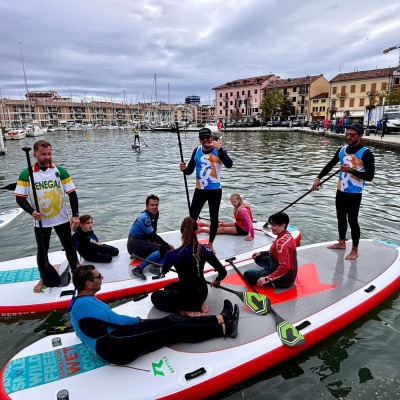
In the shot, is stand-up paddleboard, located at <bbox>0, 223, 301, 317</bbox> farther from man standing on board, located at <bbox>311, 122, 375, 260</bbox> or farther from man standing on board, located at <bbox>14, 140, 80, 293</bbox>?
man standing on board, located at <bbox>311, 122, 375, 260</bbox>

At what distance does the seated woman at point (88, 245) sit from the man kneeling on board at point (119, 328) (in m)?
2.68

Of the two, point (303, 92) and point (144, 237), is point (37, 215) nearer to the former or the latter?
point (144, 237)

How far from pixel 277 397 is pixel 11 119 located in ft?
437

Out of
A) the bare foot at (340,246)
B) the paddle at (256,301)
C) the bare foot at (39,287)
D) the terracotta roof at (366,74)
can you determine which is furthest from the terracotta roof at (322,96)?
the bare foot at (39,287)

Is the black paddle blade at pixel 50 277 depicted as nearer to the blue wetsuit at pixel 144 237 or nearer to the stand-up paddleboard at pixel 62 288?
the stand-up paddleboard at pixel 62 288

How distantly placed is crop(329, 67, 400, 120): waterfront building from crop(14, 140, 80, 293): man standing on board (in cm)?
6735

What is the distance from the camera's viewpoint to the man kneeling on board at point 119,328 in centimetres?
330

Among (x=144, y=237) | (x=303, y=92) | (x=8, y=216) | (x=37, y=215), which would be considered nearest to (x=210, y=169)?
(x=144, y=237)

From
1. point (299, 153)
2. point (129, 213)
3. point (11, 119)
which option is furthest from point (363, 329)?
point (11, 119)

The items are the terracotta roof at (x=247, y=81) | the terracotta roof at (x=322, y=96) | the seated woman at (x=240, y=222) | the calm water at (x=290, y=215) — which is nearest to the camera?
the calm water at (x=290, y=215)

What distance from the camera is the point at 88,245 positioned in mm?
Result: 6164

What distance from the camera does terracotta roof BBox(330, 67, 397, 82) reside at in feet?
210

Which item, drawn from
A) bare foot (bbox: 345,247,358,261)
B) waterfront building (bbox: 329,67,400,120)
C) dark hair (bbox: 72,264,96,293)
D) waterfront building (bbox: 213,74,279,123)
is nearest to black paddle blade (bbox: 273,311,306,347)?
dark hair (bbox: 72,264,96,293)

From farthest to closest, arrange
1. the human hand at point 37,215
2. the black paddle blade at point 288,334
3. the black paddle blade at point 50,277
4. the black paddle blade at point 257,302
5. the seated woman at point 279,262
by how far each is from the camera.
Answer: the black paddle blade at point 50,277 → the seated woman at point 279,262 → the human hand at point 37,215 → the black paddle blade at point 257,302 → the black paddle blade at point 288,334
